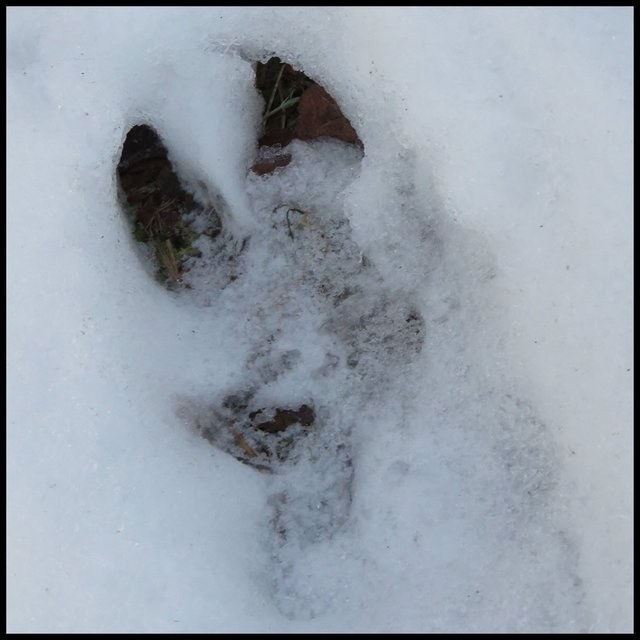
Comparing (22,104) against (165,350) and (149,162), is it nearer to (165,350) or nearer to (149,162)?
(149,162)

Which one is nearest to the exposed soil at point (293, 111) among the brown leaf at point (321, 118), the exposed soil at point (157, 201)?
the brown leaf at point (321, 118)

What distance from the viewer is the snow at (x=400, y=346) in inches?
55.8

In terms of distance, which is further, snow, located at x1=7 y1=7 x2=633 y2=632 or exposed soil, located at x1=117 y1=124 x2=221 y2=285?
exposed soil, located at x1=117 y1=124 x2=221 y2=285

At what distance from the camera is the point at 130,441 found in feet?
4.71

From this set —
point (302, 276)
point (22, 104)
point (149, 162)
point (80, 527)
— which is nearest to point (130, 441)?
point (80, 527)

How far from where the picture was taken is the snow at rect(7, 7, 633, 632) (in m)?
1.42

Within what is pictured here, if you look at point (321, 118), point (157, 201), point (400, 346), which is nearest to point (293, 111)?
point (321, 118)

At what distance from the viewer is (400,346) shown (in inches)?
61.7

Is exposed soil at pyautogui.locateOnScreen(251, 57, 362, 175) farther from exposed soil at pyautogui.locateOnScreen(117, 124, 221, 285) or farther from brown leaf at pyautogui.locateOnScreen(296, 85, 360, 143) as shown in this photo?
exposed soil at pyautogui.locateOnScreen(117, 124, 221, 285)

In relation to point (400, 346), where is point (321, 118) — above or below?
above

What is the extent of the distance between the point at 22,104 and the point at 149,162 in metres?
0.31

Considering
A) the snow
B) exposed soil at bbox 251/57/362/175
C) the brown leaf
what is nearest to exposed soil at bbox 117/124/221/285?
the snow

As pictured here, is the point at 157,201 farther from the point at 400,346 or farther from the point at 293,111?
the point at 400,346

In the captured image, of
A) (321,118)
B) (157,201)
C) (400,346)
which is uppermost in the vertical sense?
(321,118)
